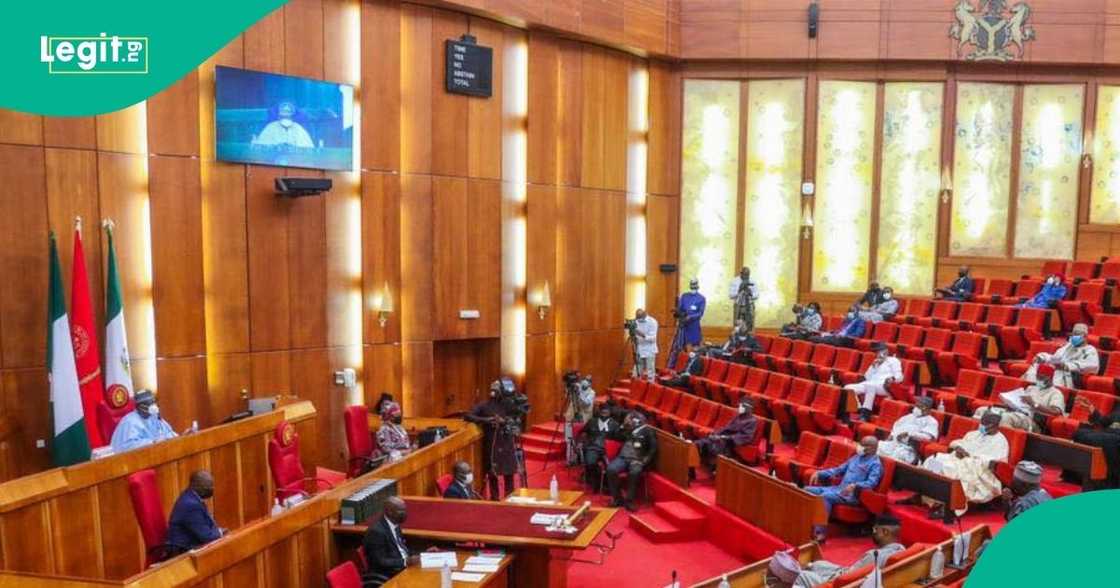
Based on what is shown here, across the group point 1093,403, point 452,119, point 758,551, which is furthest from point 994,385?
point 452,119

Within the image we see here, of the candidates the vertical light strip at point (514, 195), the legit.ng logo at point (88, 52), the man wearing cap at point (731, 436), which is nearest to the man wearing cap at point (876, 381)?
the man wearing cap at point (731, 436)

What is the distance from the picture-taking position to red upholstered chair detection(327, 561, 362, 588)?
12.5ft

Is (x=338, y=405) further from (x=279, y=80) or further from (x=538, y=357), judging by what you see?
(x=279, y=80)

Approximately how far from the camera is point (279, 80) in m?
8.25

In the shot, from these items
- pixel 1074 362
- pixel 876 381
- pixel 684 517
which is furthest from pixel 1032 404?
pixel 684 517

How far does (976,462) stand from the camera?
5766 millimetres

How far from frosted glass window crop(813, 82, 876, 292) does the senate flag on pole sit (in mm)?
9042

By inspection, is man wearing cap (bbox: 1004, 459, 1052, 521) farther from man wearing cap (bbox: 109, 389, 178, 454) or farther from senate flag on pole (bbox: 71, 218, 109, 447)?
senate flag on pole (bbox: 71, 218, 109, 447)

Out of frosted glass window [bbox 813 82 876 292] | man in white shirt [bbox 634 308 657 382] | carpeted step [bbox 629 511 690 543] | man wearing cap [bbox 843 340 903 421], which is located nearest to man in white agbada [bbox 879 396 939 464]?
man wearing cap [bbox 843 340 903 421]

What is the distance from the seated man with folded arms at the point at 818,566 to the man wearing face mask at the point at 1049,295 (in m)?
5.38

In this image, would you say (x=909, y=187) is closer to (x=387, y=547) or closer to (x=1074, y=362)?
(x=1074, y=362)

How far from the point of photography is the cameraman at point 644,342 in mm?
10328

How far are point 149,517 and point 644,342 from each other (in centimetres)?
675

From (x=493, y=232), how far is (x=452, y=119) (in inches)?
55.3
